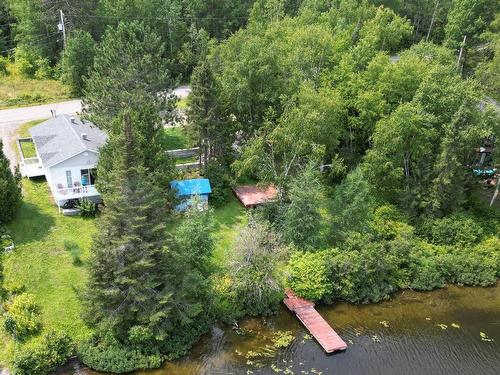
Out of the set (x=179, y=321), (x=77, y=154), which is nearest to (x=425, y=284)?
(x=179, y=321)

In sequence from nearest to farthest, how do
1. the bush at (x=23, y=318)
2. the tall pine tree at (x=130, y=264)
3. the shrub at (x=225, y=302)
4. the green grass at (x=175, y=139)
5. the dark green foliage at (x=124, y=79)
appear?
the tall pine tree at (x=130, y=264), the bush at (x=23, y=318), the shrub at (x=225, y=302), the dark green foliage at (x=124, y=79), the green grass at (x=175, y=139)

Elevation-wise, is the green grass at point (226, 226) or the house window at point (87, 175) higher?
the house window at point (87, 175)

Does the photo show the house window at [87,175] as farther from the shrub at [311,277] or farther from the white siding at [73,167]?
the shrub at [311,277]

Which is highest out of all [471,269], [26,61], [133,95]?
[133,95]

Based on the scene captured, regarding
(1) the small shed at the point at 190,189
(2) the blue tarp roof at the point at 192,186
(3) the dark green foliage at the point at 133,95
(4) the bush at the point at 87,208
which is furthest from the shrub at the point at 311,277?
(4) the bush at the point at 87,208

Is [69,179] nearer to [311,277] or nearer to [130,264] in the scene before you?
[130,264]

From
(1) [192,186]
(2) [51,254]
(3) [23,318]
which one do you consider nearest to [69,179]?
(2) [51,254]
